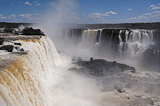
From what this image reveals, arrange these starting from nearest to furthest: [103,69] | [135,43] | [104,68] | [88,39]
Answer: [103,69]
[104,68]
[135,43]
[88,39]

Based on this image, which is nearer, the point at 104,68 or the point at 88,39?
the point at 104,68

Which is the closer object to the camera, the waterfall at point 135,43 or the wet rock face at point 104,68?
the wet rock face at point 104,68

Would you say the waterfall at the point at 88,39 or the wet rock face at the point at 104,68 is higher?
the waterfall at the point at 88,39

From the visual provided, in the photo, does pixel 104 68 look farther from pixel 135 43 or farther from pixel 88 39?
pixel 88 39

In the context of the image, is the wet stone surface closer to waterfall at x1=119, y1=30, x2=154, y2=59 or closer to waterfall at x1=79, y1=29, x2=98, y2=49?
waterfall at x1=119, y1=30, x2=154, y2=59

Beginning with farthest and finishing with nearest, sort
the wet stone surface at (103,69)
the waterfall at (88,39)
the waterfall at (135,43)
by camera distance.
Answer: the waterfall at (88,39) < the waterfall at (135,43) < the wet stone surface at (103,69)

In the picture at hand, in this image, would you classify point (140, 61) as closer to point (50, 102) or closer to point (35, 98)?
point (50, 102)

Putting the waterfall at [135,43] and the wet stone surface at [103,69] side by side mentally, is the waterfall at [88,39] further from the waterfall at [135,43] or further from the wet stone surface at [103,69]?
the wet stone surface at [103,69]

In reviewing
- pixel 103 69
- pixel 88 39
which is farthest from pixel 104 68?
pixel 88 39

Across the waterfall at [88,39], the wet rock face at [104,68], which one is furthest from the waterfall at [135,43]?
the waterfall at [88,39]

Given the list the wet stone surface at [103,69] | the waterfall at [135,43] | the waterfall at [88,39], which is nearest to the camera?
the wet stone surface at [103,69]

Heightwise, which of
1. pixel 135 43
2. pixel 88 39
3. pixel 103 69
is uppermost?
pixel 88 39

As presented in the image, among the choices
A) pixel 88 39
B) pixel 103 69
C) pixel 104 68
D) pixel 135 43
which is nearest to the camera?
pixel 103 69
